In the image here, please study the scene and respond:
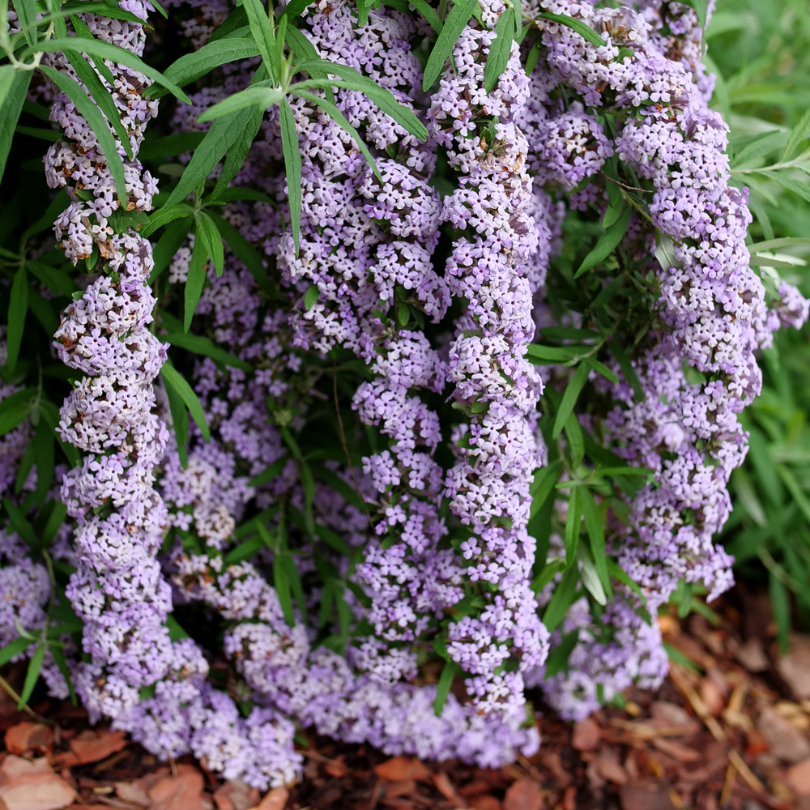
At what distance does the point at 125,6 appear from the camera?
180cm

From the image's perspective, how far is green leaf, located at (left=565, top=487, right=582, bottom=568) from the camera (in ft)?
7.34

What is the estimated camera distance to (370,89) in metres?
1.71

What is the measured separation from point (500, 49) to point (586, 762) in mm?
2403

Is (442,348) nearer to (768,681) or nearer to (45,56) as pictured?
(45,56)

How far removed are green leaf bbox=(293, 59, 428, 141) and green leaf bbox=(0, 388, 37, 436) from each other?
1233 mm

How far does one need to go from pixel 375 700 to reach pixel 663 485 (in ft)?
3.79

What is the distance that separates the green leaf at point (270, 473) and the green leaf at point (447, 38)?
1234mm

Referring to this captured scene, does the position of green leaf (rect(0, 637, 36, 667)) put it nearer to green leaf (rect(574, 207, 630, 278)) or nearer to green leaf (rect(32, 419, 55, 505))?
green leaf (rect(32, 419, 55, 505))

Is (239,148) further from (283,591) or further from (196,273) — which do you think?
(283,591)

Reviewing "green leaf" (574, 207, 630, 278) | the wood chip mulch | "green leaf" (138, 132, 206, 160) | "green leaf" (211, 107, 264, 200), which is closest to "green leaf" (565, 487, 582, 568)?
"green leaf" (574, 207, 630, 278)

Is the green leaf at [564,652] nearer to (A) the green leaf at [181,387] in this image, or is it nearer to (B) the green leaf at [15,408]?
(A) the green leaf at [181,387]

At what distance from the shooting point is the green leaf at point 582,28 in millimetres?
1950

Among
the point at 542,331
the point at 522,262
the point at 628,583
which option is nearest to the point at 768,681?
the point at 628,583

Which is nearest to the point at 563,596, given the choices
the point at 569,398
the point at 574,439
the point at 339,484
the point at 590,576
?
the point at 590,576
